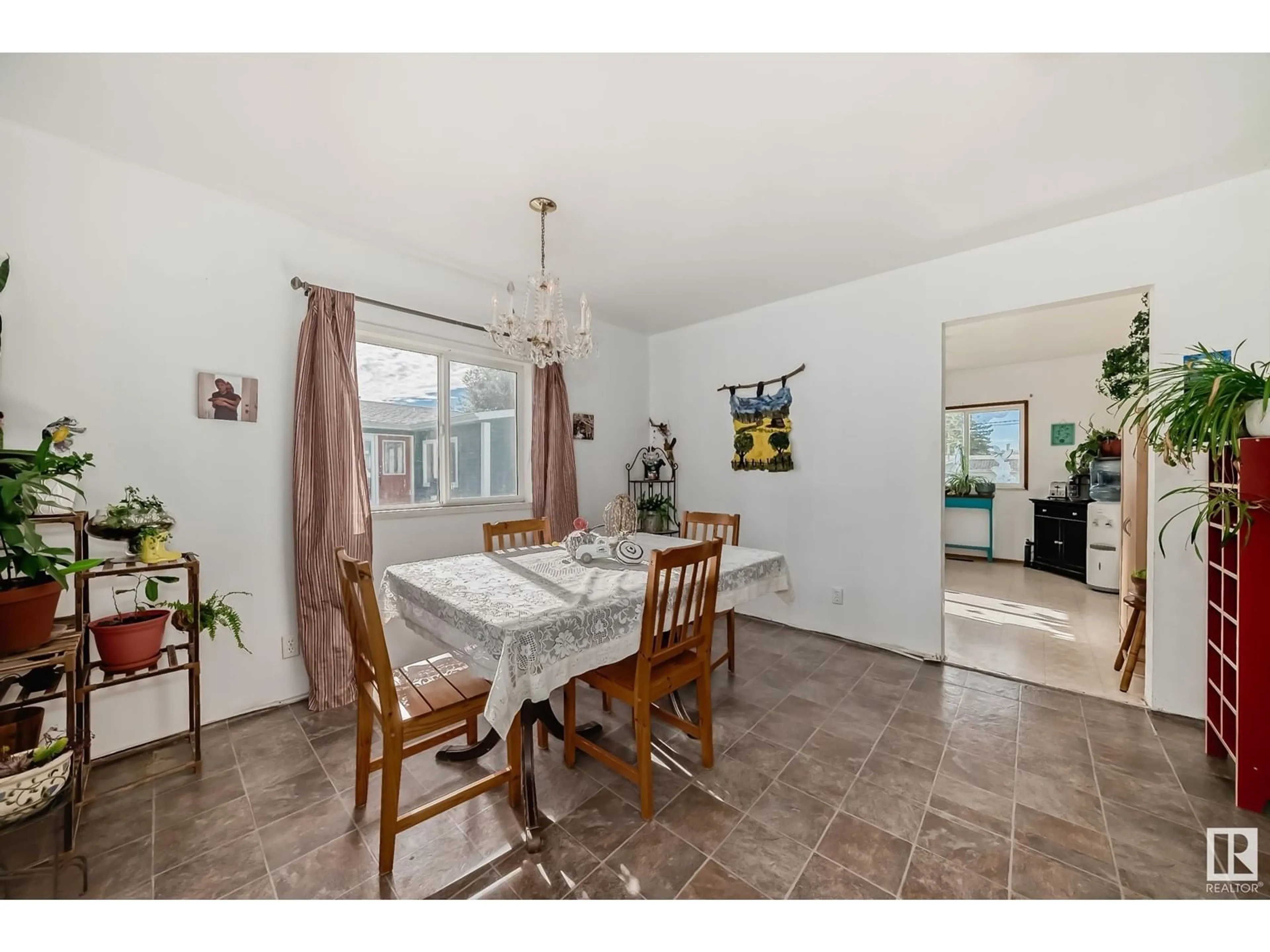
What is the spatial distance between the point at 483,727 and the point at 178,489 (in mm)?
1786

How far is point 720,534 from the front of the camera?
3318 mm

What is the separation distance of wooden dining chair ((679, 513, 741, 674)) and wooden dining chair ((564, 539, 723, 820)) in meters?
0.59

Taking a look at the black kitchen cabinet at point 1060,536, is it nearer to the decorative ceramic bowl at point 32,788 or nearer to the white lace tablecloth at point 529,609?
the white lace tablecloth at point 529,609

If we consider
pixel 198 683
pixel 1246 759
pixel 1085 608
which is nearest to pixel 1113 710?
pixel 1246 759

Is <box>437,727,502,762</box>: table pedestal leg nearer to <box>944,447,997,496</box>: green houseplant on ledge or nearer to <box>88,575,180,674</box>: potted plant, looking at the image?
<box>88,575,180,674</box>: potted plant

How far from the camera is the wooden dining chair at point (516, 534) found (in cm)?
261

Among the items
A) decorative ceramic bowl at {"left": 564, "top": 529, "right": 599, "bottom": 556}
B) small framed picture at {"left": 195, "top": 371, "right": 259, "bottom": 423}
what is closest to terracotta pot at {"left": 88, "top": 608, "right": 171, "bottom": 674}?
small framed picture at {"left": 195, "top": 371, "right": 259, "bottom": 423}

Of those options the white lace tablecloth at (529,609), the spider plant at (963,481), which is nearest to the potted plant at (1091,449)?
the spider plant at (963,481)

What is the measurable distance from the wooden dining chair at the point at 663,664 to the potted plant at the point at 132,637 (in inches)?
63.2

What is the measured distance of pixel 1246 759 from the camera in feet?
5.33

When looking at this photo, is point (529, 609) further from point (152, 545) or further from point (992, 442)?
point (992, 442)

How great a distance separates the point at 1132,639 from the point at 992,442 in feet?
13.9

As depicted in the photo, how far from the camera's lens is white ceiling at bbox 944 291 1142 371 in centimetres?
371
